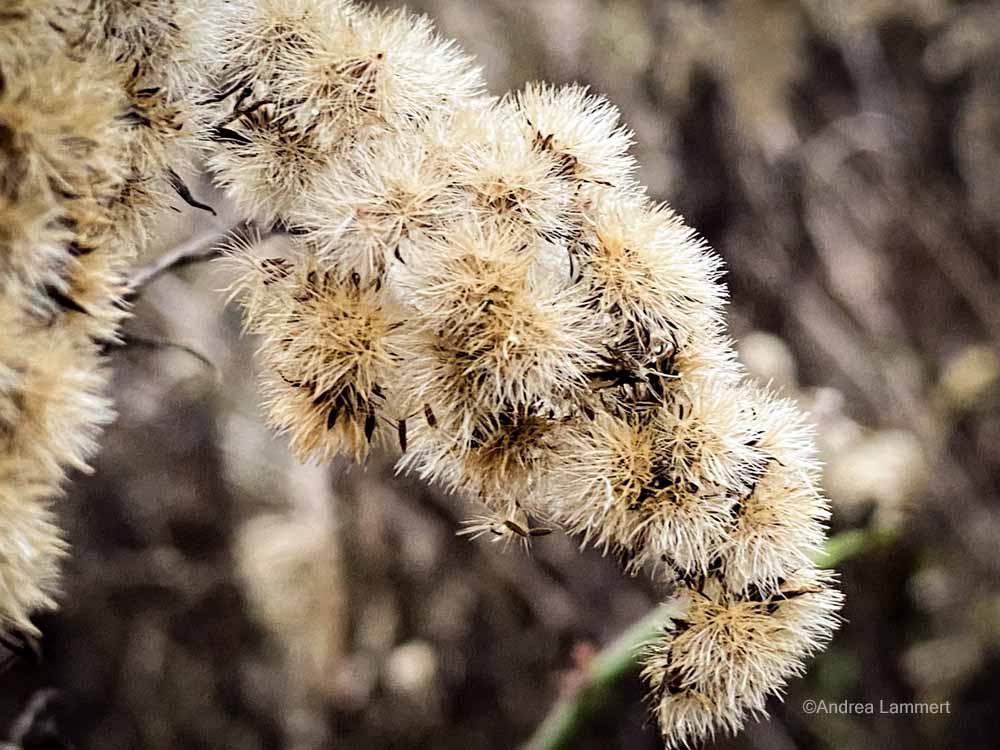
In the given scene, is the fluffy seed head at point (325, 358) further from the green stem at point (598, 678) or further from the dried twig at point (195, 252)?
the green stem at point (598, 678)

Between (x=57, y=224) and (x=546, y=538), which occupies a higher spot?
(x=546, y=538)

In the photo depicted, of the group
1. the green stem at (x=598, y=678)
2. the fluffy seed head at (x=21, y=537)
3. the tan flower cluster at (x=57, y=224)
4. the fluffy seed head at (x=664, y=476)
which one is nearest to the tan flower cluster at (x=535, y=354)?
the fluffy seed head at (x=664, y=476)

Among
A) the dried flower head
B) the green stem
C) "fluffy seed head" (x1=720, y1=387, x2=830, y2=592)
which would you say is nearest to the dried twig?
the dried flower head

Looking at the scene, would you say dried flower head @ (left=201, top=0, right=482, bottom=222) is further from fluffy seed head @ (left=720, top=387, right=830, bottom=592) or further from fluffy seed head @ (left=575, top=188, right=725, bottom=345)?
fluffy seed head @ (left=720, top=387, right=830, bottom=592)

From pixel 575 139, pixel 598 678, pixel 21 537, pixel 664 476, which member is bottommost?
pixel 21 537

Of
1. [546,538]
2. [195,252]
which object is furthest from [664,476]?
[546,538]

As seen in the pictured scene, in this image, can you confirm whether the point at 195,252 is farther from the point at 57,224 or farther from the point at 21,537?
the point at 21,537

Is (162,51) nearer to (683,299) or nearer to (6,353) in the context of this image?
(6,353)

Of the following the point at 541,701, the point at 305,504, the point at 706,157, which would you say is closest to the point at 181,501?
the point at 305,504
